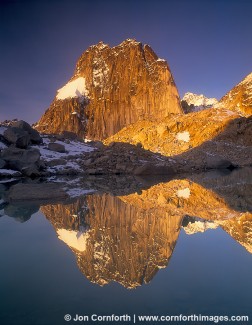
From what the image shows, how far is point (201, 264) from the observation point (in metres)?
4.57

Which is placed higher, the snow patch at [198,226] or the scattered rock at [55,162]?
the scattered rock at [55,162]

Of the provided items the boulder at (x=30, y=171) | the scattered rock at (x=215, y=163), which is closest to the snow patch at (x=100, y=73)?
the scattered rock at (x=215, y=163)

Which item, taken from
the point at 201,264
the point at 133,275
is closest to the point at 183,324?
the point at 133,275

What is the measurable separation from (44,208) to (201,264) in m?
6.04

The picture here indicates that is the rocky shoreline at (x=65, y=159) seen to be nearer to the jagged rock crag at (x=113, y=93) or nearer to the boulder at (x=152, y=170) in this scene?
the boulder at (x=152, y=170)

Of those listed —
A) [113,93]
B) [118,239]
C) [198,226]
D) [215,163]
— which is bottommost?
[118,239]

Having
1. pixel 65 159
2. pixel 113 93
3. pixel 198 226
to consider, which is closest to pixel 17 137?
pixel 65 159

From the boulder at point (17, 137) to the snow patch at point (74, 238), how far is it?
65.6 feet

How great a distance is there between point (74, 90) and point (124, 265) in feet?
417

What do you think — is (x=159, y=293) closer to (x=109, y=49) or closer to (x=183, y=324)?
(x=183, y=324)

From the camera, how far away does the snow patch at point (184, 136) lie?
60.3 m

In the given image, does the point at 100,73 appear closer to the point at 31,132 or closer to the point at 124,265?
the point at 31,132

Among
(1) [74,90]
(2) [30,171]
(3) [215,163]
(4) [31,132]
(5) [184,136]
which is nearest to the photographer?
(2) [30,171]

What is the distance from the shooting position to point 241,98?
81625 millimetres
